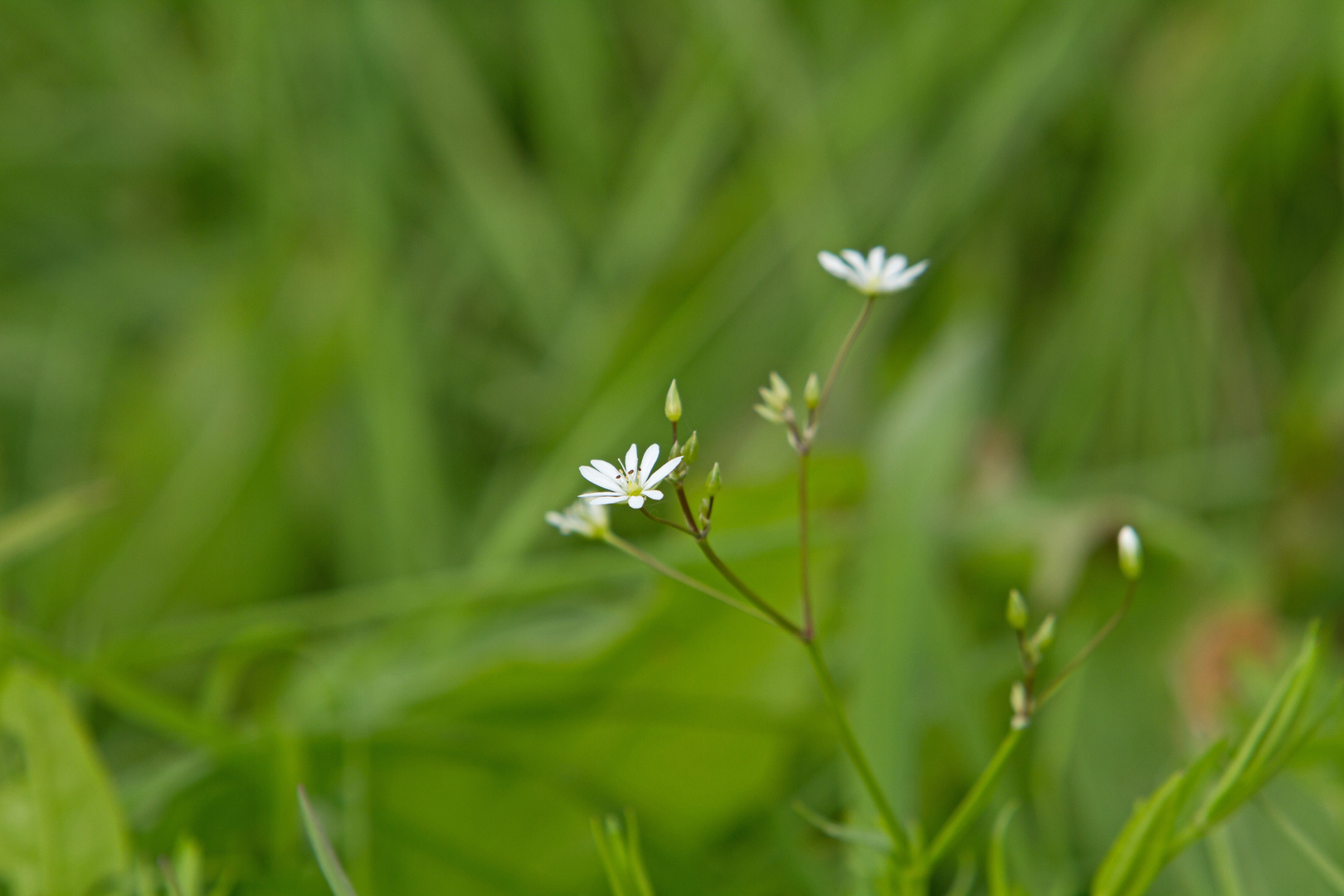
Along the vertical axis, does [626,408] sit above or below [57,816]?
above

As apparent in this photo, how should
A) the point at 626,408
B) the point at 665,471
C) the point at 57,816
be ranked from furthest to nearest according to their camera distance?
the point at 626,408, the point at 57,816, the point at 665,471

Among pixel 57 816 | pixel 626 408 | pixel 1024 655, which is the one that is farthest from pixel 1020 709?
pixel 626 408

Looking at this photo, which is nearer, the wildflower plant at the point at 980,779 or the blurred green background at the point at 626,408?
the wildflower plant at the point at 980,779

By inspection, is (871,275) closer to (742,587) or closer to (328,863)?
(742,587)

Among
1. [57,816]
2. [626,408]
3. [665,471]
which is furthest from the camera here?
[626,408]

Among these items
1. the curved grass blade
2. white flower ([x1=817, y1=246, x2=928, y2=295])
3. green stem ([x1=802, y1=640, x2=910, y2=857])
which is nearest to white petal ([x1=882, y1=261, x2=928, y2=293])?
white flower ([x1=817, y1=246, x2=928, y2=295])

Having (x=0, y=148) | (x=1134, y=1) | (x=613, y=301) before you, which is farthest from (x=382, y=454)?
(x=1134, y=1)

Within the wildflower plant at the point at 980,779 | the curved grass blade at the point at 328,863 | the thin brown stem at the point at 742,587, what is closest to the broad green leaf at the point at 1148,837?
the wildflower plant at the point at 980,779

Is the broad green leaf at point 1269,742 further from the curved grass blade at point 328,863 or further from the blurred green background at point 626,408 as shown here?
the curved grass blade at point 328,863

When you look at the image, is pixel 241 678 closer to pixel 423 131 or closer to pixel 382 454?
pixel 382 454
